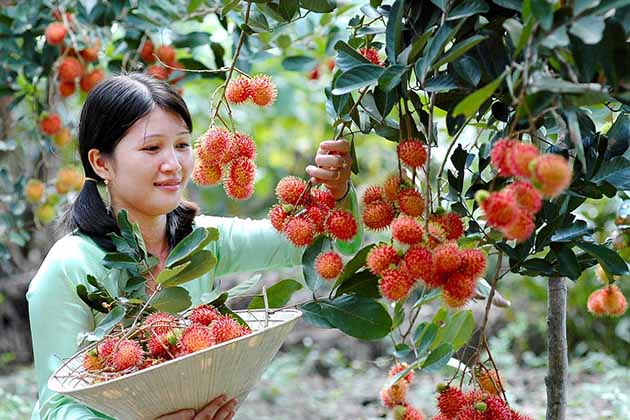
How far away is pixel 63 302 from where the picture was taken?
4.06 feet

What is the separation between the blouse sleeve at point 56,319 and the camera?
1.21m

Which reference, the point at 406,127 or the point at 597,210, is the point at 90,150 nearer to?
the point at 406,127

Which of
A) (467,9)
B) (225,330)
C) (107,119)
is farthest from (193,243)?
(467,9)

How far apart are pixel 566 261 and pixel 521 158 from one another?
36 cm

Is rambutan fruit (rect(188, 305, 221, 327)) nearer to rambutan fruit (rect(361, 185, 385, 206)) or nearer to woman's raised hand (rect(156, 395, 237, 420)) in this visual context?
woman's raised hand (rect(156, 395, 237, 420))

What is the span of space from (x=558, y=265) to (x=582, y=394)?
1.40 metres

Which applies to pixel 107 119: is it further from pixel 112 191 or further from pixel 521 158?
pixel 521 158

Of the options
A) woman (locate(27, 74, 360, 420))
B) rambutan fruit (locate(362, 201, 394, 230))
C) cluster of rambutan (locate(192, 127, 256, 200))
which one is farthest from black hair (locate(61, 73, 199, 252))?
rambutan fruit (locate(362, 201, 394, 230))

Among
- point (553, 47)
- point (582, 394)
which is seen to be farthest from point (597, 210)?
point (553, 47)

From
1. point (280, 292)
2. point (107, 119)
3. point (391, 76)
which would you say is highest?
point (391, 76)

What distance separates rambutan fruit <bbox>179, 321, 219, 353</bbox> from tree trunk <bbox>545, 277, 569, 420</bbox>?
0.52 m

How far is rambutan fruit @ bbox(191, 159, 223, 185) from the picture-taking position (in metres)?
1.09

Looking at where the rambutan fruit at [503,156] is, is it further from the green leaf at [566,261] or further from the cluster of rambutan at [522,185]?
the green leaf at [566,261]

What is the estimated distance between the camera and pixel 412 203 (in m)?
0.96
